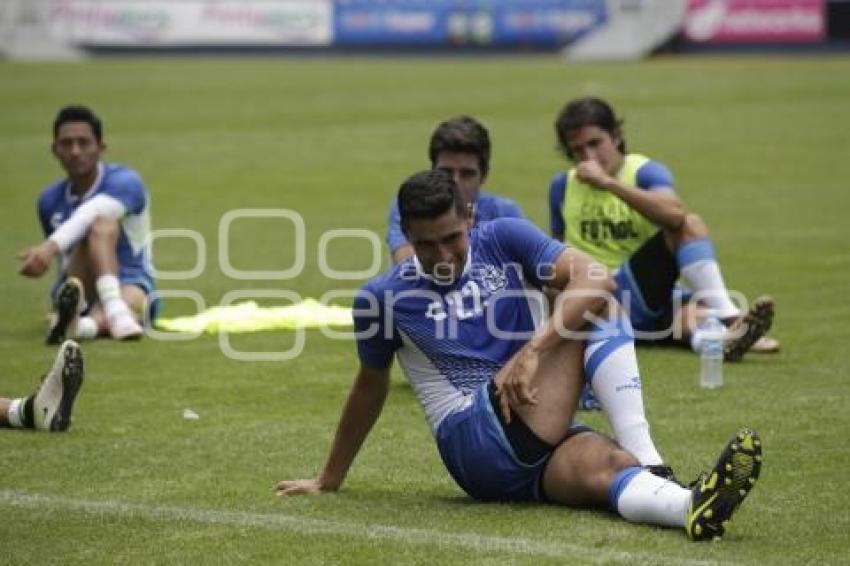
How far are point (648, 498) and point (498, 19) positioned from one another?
38.0m

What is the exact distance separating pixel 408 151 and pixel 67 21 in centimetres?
2489

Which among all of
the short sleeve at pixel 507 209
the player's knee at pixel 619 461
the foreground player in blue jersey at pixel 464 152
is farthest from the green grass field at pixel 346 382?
the foreground player in blue jersey at pixel 464 152

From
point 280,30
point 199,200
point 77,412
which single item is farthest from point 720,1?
point 77,412

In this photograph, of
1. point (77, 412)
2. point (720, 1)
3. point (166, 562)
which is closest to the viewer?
point (166, 562)

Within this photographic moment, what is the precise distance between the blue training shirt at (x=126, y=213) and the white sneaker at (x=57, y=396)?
11.8ft

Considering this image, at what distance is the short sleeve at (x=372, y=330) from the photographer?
24.4 ft

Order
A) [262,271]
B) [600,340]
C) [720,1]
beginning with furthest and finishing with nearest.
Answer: [720,1], [262,271], [600,340]

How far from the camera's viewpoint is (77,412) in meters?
9.91

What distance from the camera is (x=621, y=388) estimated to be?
24.0ft

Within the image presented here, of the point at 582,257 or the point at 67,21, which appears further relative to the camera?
the point at 67,21

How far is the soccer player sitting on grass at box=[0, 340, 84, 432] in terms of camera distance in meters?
9.10

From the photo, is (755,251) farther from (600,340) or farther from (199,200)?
(600,340)

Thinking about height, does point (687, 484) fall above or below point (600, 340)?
below

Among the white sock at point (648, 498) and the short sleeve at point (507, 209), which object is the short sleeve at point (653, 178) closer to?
the short sleeve at point (507, 209)
